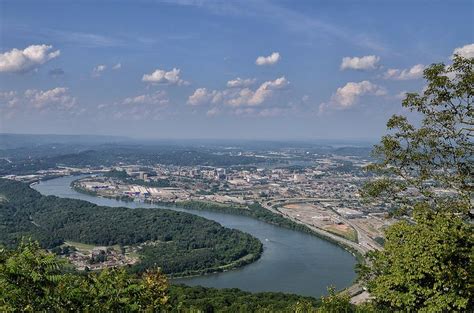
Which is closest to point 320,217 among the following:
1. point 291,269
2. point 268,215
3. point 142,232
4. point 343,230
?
point 268,215

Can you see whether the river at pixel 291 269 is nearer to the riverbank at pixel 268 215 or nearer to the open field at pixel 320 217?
the riverbank at pixel 268 215

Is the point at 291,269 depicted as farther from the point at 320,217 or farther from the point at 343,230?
the point at 320,217

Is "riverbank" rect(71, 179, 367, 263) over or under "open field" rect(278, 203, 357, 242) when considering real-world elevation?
under

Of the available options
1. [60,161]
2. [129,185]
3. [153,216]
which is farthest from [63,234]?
[60,161]

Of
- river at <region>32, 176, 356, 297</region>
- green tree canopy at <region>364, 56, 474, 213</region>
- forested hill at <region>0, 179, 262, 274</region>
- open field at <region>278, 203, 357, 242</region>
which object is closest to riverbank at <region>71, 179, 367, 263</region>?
river at <region>32, 176, 356, 297</region>

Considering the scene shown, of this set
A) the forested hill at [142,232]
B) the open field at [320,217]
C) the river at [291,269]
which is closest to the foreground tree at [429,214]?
the river at [291,269]

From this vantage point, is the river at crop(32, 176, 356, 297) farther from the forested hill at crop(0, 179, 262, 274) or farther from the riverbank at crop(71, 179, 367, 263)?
the forested hill at crop(0, 179, 262, 274)
